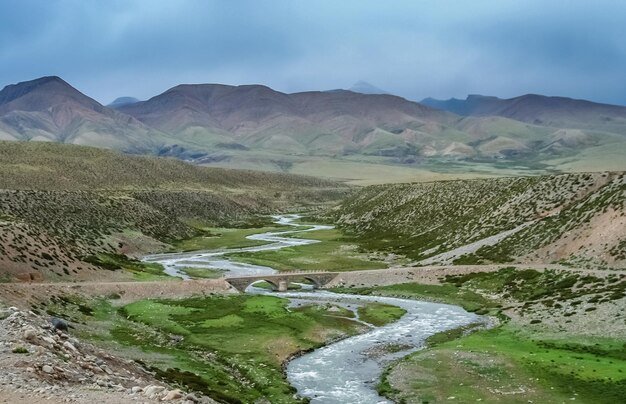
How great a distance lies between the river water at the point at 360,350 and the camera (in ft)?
161

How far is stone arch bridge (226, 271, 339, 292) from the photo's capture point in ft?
325

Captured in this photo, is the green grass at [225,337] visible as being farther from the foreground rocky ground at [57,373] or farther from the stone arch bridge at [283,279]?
the stone arch bridge at [283,279]

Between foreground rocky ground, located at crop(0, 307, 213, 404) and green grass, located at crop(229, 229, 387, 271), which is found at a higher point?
foreground rocky ground, located at crop(0, 307, 213, 404)

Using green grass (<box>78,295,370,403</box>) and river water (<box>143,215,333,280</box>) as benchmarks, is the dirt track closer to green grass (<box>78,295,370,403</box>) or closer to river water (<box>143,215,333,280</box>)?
green grass (<box>78,295,370,403</box>)

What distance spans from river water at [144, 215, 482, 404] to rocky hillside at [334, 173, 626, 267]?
98.1 ft

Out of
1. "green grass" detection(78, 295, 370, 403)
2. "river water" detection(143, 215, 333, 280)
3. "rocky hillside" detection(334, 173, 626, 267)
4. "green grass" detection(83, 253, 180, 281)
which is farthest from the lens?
"river water" detection(143, 215, 333, 280)

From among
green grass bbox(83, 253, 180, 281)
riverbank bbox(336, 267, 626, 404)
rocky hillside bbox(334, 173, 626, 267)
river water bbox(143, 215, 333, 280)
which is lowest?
river water bbox(143, 215, 333, 280)

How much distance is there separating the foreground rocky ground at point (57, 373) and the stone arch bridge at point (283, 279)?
57589 millimetres

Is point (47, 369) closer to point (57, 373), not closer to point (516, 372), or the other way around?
point (57, 373)

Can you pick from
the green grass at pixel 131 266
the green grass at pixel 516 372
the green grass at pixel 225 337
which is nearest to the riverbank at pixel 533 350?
the green grass at pixel 516 372

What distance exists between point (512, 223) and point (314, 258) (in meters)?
44.0

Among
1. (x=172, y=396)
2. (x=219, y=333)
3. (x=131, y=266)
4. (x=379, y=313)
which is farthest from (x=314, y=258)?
A: (x=172, y=396)

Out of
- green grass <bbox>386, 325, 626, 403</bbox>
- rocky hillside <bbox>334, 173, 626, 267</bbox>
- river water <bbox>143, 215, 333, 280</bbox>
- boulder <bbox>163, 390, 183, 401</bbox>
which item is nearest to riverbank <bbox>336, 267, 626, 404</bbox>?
green grass <bbox>386, 325, 626, 403</bbox>

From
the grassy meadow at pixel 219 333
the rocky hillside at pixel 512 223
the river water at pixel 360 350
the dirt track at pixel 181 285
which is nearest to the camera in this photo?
the grassy meadow at pixel 219 333
